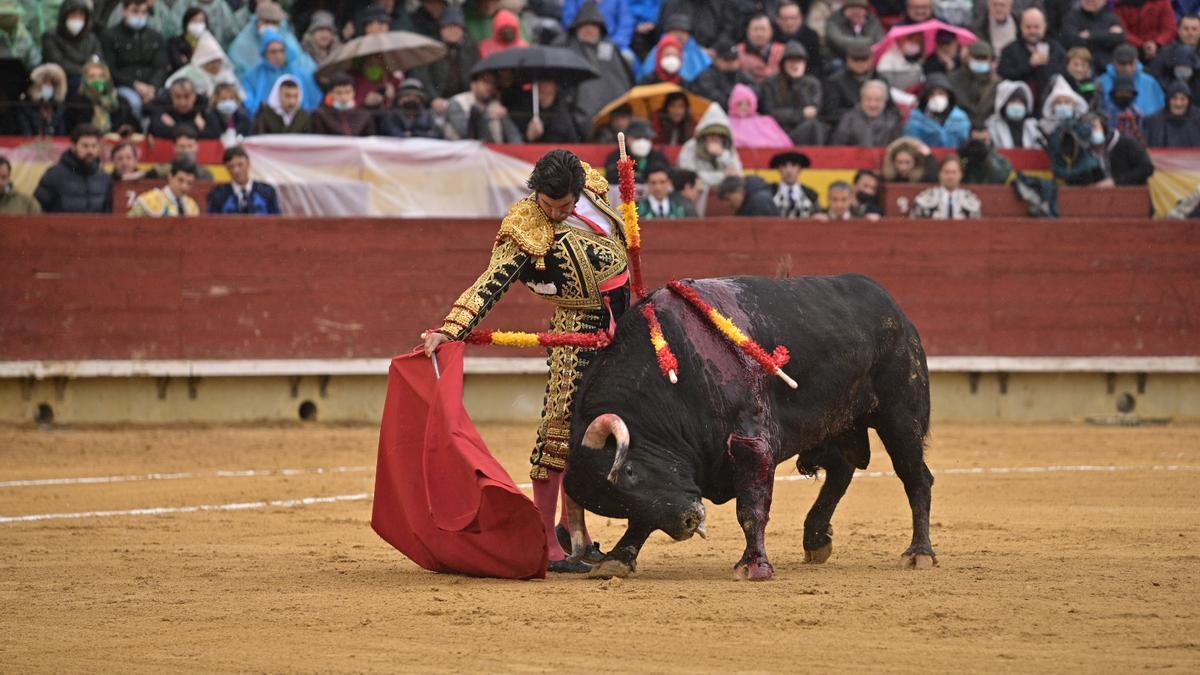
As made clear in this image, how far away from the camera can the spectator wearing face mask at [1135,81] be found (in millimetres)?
13469

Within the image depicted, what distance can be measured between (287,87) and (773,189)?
10.8 ft

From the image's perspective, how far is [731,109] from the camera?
12750mm

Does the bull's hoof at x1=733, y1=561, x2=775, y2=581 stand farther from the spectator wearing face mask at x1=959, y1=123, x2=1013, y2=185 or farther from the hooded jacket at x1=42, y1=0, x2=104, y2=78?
the hooded jacket at x1=42, y1=0, x2=104, y2=78

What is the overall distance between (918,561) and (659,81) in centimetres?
763

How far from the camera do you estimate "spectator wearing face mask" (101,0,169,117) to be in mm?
12180

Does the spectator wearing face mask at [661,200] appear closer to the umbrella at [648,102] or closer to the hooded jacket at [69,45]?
the umbrella at [648,102]

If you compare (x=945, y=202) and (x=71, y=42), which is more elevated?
(x=71, y=42)

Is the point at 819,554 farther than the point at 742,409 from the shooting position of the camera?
Yes

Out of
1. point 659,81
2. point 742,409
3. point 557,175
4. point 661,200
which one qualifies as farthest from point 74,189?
point 742,409

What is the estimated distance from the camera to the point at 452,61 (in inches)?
513

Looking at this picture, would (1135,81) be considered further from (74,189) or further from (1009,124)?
(74,189)

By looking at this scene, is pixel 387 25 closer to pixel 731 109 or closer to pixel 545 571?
pixel 731 109

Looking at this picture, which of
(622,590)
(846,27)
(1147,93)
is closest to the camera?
(622,590)

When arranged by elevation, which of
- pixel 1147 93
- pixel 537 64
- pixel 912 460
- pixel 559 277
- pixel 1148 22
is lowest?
pixel 912 460
